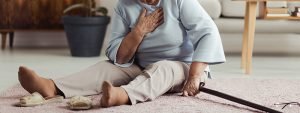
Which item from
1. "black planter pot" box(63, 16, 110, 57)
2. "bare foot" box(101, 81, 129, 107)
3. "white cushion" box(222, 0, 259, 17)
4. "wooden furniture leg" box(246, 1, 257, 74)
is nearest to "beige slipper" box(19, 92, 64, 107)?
"bare foot" box(101, 81, 129, 107)

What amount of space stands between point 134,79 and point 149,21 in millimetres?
255

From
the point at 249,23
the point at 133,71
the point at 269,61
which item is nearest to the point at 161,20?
the point at 133,71

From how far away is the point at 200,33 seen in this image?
188cm

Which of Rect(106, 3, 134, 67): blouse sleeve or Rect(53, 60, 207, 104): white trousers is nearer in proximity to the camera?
Rect(53, 60, 207, 104): white trousers

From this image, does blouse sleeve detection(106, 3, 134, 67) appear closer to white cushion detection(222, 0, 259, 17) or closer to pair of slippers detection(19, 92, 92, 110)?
pair of slippers detection(19, 92, 92, 110)

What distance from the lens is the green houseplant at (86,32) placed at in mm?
3443

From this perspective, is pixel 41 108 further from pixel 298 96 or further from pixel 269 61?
pixel 269 61

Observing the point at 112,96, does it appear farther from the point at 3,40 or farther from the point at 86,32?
the point at 3,40

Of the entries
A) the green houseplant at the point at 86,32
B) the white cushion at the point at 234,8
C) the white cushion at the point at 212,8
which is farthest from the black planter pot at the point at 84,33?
the white cushion at the point at 234,8

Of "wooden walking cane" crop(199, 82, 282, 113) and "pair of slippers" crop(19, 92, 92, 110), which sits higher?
"pair of slippers" crop(19, 92, 92, 110)

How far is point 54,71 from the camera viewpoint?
2.76 m

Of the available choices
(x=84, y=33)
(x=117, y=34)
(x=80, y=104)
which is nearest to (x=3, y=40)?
(x=84, y=33)

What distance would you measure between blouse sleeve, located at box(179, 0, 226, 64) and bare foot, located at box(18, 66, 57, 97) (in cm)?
51

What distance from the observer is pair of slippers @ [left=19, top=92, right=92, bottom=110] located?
1673mm
